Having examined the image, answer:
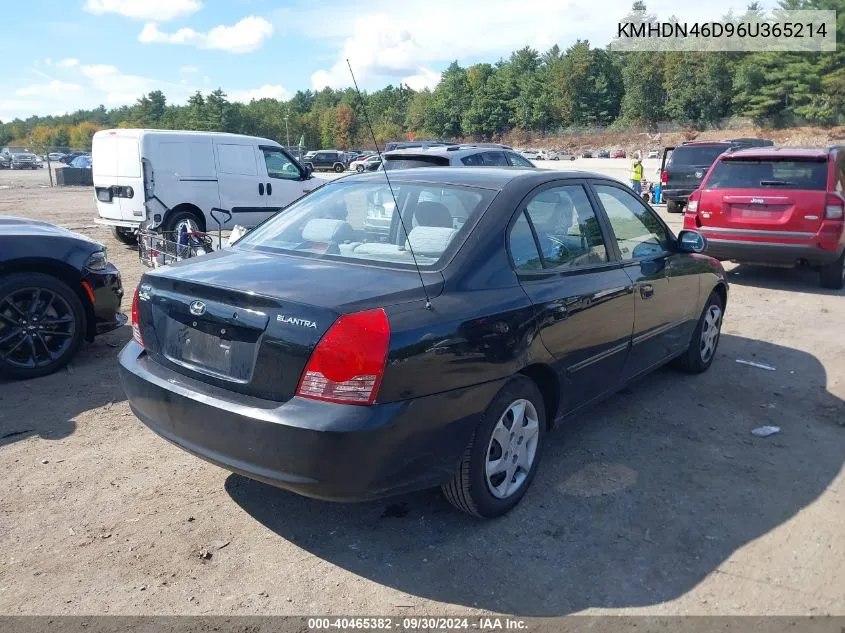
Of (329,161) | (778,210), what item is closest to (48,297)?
(778,210)

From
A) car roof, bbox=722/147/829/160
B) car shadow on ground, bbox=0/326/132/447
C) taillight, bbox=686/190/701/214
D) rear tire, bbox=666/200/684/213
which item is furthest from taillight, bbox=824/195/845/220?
rear tire, bbox=666/200/684/213

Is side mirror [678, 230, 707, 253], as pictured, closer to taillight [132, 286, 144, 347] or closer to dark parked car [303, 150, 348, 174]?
taillight [132, 286, 144, 347]

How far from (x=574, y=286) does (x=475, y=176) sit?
85cm

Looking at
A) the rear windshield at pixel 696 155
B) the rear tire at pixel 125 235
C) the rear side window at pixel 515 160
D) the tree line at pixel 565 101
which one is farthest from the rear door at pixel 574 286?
the tree line at pixel 565 101

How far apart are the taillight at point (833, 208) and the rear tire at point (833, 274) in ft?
2.04

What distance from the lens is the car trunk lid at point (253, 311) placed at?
2.80 m

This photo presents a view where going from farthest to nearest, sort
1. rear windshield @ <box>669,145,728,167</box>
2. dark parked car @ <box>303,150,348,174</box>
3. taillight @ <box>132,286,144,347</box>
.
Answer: dark parked car @ <box>303,150,348,174</box>, rear windshield @ <box>669,145,728,167</box>, taillight @ <box>132,286,144,347</box>

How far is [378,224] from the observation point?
149 inches

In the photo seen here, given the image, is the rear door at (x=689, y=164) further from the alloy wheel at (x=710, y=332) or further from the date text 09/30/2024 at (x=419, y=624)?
the date text 09/30/2024 at (x=419, y=624)

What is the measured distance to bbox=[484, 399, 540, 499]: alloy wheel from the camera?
11.0ft

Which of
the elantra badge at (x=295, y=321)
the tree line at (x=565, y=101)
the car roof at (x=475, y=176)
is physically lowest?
the elantra badge at (x=295, y=321)

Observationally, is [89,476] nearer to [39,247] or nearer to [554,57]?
[39,247]

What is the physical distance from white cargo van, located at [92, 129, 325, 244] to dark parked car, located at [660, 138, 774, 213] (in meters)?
10.5

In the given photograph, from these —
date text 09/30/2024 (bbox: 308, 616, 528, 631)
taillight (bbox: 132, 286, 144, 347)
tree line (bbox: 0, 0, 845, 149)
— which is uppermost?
tree line (bbox: 0, 0, 845, 149)
